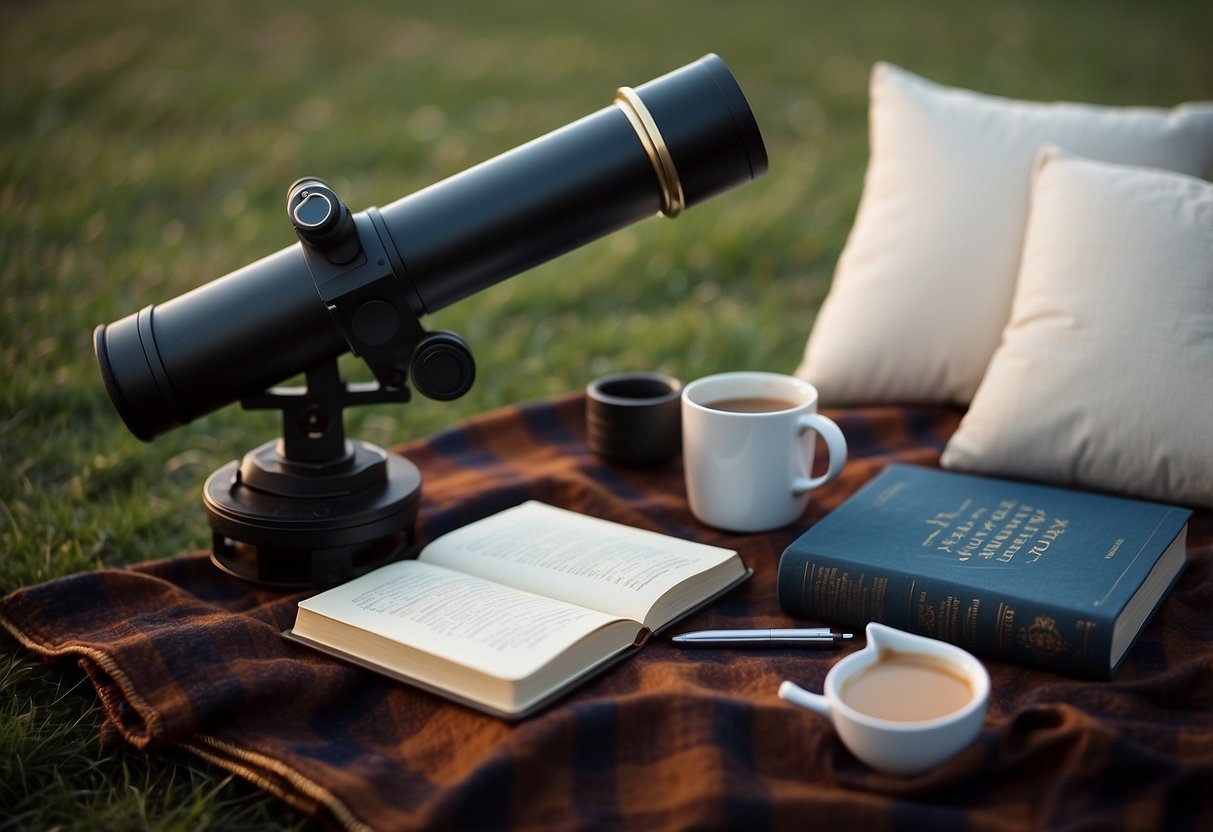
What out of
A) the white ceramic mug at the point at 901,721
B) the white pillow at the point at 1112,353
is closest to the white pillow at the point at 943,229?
the white pillow at the point at 1112,353

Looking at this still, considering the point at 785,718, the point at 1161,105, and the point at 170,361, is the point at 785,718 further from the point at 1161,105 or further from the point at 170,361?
the point at 1161,105

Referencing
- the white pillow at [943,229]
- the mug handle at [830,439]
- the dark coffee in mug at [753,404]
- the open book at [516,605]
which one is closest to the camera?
the open book at [516,605]

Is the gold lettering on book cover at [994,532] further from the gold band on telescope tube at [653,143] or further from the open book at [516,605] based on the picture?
the gold band on telescope tube at [653,143]

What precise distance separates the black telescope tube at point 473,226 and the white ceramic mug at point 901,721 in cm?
68

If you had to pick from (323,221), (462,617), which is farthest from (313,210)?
(462,617)

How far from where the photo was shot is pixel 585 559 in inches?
63.3

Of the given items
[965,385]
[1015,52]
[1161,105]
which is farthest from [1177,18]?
[965,385]

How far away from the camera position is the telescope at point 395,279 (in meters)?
1.56

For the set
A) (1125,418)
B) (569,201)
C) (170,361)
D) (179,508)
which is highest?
(569,201)

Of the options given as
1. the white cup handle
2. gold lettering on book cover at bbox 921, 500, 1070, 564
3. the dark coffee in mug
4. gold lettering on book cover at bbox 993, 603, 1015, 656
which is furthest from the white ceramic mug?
the dark coffee in mug

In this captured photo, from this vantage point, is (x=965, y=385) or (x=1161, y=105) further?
(x=1161, y=105)

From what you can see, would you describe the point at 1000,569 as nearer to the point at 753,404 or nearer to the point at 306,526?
the point at 753,404

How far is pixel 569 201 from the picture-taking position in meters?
1.58

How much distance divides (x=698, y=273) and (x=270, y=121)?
1.84 metres
